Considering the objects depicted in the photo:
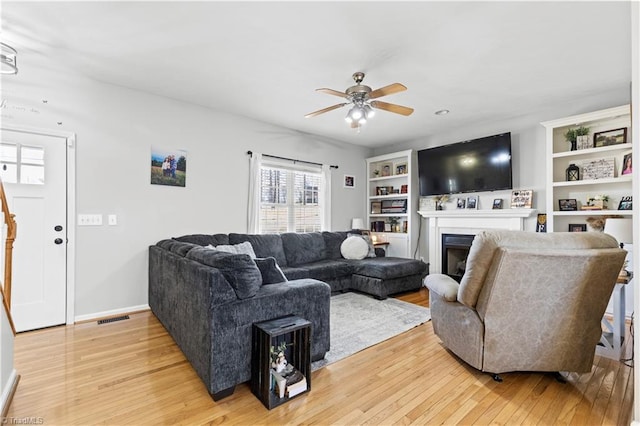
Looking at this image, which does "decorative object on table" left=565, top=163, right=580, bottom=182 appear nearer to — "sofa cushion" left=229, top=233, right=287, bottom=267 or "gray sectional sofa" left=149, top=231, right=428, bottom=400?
"gray sectional sofa" left=149, top=231, right=428, bottom=400

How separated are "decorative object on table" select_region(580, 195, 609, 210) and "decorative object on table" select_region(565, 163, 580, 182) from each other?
0.32 meters

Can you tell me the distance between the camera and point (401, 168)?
231 inches

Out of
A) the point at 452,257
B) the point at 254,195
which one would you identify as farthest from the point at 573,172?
the point at 254,195

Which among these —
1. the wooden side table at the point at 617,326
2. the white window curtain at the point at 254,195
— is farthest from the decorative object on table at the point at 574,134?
the white window curtain at the point at 254,195

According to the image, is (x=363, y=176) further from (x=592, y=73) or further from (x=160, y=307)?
(x=160, y=307)

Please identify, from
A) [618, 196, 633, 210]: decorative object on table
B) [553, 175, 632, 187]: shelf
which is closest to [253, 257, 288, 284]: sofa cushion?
[553, 175, 632, 187]: shelf

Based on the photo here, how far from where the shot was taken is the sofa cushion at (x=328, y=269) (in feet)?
13.2

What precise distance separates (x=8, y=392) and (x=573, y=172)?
576 centimetres

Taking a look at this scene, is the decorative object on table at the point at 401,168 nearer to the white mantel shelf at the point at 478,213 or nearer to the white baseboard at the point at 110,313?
the white mantel shelf at the point at 478,213

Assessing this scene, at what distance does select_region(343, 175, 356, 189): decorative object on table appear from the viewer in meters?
5.91

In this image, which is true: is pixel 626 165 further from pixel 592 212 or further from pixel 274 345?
pixel 274 345

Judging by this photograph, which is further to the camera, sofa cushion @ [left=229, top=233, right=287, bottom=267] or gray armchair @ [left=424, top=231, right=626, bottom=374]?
sofa cushion @ [left=229, top=233, right=287, bottom=267]

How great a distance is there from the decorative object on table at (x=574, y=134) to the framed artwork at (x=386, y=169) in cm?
282

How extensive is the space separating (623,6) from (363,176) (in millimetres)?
4363
